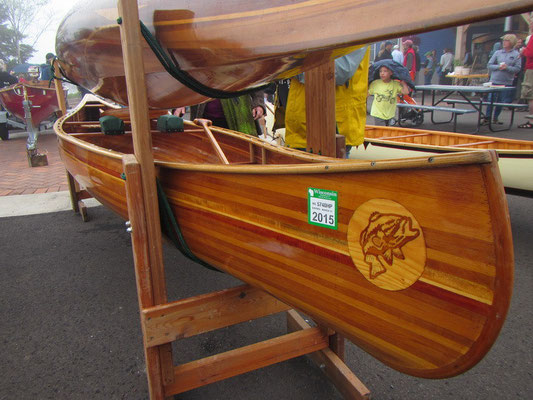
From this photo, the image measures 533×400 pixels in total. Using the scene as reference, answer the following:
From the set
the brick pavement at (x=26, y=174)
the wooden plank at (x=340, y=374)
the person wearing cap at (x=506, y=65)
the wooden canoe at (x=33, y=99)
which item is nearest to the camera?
the wooden plank at (x=340, y=374)

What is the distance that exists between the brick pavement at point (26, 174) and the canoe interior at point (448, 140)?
3.91 metres

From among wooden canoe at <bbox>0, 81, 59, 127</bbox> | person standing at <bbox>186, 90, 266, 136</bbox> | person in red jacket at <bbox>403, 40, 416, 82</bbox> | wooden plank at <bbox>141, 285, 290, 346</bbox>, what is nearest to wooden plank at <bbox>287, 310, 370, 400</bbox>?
wooden plank at <bbox>141, 285, 290, 346</bbox>

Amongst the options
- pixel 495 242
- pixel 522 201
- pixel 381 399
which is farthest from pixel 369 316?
pixel 522 201

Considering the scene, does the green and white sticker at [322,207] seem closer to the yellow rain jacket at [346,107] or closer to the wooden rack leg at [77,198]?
the yellow rain jacket at [346,107]

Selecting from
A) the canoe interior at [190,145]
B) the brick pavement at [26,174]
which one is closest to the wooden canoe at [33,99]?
the brick pavement at [26,174]

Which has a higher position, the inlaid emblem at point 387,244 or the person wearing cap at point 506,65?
the person wearing cap at point 506,65

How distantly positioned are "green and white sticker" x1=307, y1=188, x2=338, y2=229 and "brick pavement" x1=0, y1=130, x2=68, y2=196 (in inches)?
177

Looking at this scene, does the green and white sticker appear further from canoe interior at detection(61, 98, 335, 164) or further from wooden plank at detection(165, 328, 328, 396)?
canoe interior at detection(61, 98, 335, 164)

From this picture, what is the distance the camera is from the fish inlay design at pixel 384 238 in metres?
0.99

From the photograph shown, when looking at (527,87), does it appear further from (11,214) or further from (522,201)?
(11,214)

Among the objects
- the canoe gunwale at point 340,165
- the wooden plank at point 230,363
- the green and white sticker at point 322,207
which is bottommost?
the wooden plank at point 230,363

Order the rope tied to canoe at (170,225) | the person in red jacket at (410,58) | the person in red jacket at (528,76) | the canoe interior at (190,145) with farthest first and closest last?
the person in red jacket at (410,58)
the person in red jacket at (528,76)
the canoe interior at (190,145)
the rope tied to canoe at (170,225)

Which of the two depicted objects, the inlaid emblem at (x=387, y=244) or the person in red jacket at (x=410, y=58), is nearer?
the inlaid emblem at (x=387, y=244)

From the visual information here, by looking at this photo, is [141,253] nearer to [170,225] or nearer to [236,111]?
[170,225]
